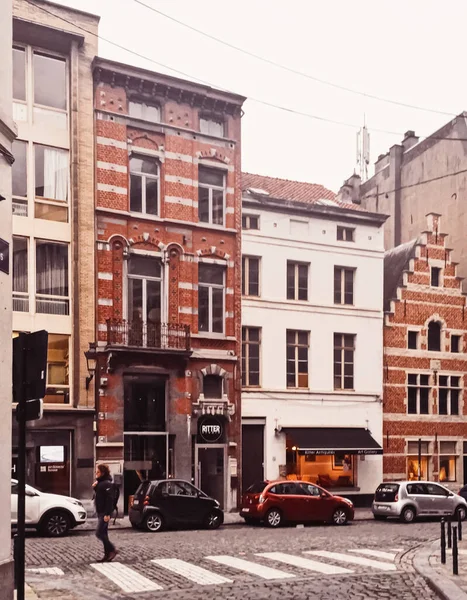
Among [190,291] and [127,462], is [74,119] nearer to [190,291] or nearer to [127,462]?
[190,291]

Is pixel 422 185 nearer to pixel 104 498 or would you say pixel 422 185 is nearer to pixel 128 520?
pixel 128 520

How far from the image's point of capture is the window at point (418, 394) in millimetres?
35781

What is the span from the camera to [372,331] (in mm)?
35062

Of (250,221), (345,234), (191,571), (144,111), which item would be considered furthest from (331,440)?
(191,571)

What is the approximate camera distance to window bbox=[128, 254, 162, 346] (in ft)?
96.9

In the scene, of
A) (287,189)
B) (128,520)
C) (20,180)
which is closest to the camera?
(128,520)

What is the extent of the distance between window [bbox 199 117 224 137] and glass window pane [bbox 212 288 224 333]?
233 inches

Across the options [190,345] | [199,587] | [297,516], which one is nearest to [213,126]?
[190,345]

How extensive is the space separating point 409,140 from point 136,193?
798 inches

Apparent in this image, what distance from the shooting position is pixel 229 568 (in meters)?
15.1

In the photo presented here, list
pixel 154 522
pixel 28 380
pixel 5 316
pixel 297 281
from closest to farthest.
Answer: pixel 28 380 < pixel 5 316 < pixel 154 522 < pixel 297 281

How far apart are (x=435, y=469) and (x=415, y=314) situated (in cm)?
641

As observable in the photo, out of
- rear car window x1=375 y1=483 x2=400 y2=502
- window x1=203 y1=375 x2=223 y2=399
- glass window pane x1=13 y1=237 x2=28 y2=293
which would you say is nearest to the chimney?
window x1=203 y1=375 x2=223 y2=399

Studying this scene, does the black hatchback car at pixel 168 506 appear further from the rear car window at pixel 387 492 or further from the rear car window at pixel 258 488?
the rear car window at pixel 387 492
